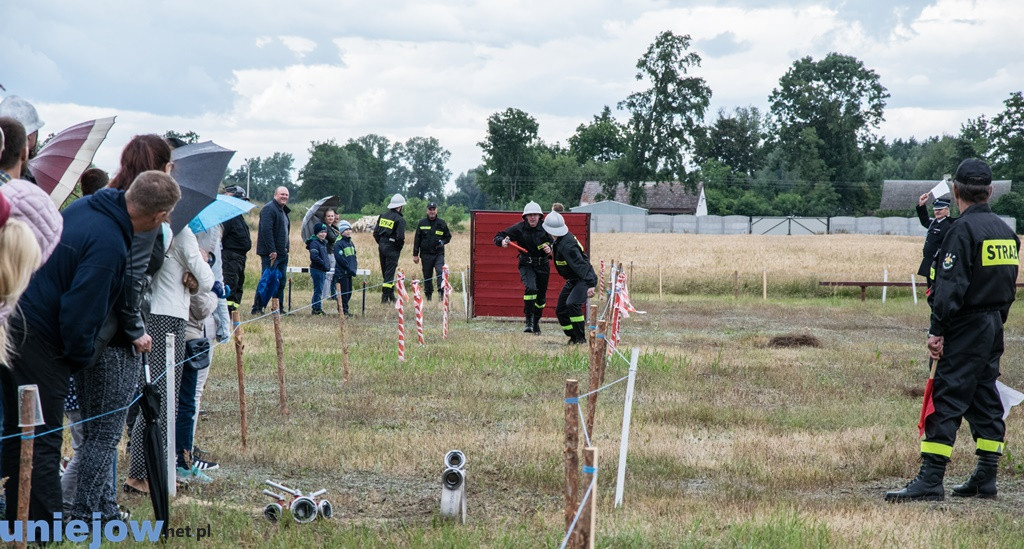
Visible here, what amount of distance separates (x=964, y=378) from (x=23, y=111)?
19.3ft

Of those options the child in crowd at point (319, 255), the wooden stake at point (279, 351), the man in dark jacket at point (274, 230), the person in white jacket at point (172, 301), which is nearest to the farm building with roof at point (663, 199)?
the child in crowd at point (319, 255)

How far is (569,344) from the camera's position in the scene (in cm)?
1523

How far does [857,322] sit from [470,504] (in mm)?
17064

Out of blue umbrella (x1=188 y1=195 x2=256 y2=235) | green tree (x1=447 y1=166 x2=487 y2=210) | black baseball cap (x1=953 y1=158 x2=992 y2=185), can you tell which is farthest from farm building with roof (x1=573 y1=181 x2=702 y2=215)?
black baseball cap (x1=953 y1=158 x2=992 y2=185)

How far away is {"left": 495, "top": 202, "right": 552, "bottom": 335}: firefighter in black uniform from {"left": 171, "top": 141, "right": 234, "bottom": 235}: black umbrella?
983 cm

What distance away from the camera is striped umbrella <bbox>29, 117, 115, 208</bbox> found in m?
6.77

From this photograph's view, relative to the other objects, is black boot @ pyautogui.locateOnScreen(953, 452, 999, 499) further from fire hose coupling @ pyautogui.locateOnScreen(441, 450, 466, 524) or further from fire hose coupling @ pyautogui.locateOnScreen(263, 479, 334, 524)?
fire hose coupling @ pyautogui.locateOnScreen(263, 479, 334, 524)

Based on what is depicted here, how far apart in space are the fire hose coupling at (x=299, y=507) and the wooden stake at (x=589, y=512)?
70.5 inches

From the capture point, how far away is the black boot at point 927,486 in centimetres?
686

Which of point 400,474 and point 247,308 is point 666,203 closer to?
point 247,308

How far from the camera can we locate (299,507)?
5.82 m

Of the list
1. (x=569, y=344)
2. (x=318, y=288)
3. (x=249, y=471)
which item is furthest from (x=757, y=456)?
(x=318, y=288)

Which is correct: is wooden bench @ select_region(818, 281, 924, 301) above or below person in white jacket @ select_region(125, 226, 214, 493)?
below

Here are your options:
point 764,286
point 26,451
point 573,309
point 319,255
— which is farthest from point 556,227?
point 764,286
